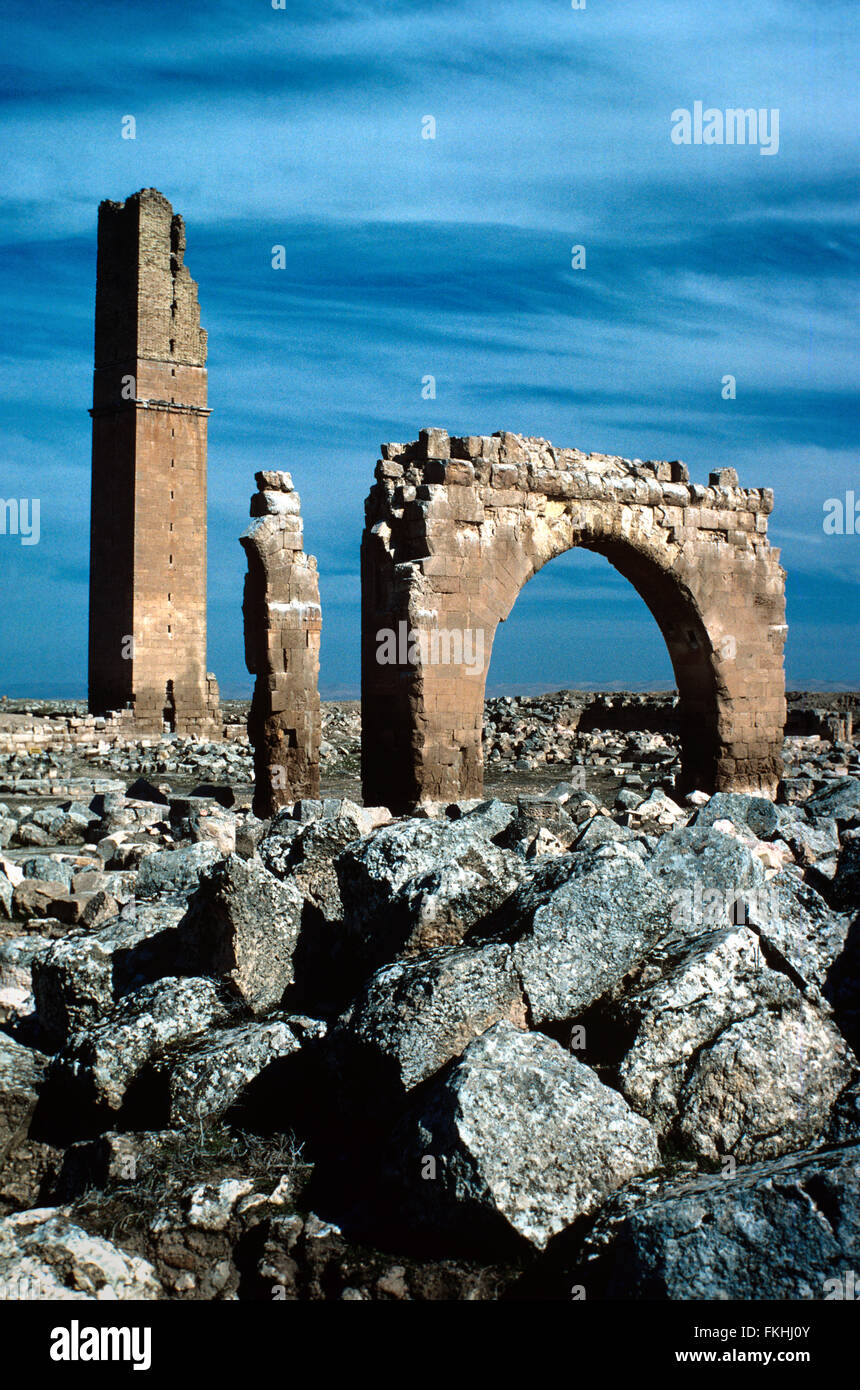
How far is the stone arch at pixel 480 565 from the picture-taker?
10.2m

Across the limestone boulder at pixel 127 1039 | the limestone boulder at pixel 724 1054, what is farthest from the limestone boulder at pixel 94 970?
the limestone boulder at pixel 724 1054

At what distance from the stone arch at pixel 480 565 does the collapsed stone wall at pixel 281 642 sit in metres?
0.74

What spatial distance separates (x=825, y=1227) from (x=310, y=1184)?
1677 millimetres

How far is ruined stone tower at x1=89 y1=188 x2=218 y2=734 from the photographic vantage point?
2614 cm

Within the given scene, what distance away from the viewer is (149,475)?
26.2 metres

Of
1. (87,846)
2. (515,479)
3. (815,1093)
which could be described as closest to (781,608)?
(515,479)

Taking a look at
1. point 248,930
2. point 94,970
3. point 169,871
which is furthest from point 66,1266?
point 169,871

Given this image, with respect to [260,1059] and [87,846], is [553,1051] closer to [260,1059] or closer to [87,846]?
[260,1059]

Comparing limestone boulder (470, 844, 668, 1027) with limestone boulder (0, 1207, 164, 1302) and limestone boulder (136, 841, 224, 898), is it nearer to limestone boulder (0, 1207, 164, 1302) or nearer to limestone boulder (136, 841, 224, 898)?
limestone boulder (0, 1207, 164, 1302)

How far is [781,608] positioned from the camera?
13.0 m

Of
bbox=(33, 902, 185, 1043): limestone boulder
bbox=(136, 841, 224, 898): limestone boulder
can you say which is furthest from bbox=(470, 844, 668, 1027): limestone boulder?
bbox=(136, 841, 224, 898): limestone boulder

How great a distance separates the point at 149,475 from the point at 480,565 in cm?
1762

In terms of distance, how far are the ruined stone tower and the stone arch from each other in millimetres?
16318
